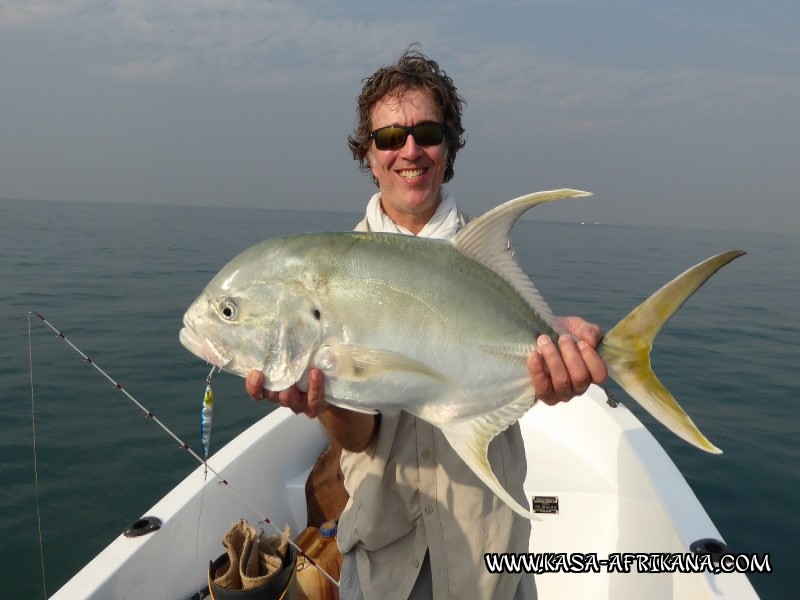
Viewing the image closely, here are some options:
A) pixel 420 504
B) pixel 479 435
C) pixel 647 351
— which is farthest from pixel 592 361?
pixel 420 504

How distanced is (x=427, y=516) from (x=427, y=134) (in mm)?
1843

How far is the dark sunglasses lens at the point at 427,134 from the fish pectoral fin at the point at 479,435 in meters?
1.41

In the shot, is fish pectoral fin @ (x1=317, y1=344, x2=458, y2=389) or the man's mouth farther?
the man's mouth

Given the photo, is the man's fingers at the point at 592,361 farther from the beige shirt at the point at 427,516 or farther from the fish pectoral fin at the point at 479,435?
the beige shirt at the point at 427,516

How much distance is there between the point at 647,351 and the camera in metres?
2.14

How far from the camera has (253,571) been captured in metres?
3.25

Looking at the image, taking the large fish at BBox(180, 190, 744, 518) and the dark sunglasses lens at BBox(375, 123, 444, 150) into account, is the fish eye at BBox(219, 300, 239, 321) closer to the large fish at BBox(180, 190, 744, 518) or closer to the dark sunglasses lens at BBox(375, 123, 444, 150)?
the large fish at BBox(180, 190, 744, 518)

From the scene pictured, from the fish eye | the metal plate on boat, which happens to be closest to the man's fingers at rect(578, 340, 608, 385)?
the fish eye

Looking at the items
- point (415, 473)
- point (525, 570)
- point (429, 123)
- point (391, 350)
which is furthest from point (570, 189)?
point (525, 570)

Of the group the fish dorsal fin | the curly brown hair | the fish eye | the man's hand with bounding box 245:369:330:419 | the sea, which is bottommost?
the sea

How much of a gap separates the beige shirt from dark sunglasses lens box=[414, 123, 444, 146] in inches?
53.2

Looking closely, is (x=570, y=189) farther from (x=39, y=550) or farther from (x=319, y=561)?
(x=39, y=550)

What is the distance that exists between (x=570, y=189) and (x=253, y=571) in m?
2.78

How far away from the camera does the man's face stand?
2803 millimetres
